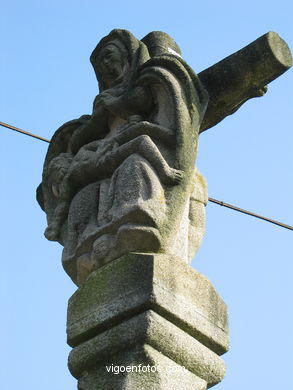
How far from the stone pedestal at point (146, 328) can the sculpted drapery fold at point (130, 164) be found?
0.18 metres

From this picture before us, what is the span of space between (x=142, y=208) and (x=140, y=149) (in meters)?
0.42

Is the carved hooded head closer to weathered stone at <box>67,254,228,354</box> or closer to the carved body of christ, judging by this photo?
the carved body of christ

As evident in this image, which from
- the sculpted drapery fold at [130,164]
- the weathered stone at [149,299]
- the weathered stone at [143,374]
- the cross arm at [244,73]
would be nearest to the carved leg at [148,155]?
the sculpted drapery fold at [130,164]

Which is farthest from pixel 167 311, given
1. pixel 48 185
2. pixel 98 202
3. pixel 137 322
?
pixel 48 185

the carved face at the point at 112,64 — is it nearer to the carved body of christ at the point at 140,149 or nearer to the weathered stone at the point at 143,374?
the carved body of christ at the point at 140,149

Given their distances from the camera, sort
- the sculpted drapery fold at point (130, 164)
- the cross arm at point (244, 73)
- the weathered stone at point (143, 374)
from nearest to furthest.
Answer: the weathered stone at point (143, 374), the sculpted drapery fold at point (130, 164), the cross arm at point (244, 73)

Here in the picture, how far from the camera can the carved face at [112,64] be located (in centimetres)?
549

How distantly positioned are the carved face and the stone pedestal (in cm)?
140

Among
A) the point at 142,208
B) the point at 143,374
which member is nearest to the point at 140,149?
the point at 142,208


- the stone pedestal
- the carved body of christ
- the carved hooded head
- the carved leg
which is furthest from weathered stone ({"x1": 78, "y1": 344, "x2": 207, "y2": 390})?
the carved hooded head

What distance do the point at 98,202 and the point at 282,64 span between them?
1279 mm

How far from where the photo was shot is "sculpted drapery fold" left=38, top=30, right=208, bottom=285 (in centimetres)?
464

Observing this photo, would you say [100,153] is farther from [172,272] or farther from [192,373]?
[192,373]

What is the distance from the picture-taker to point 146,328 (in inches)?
167
